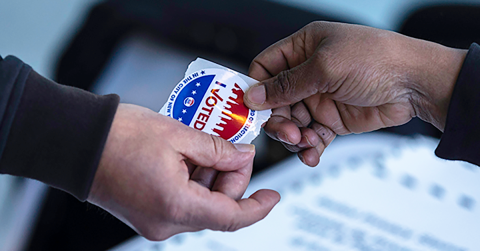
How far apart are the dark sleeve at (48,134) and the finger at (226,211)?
227mm

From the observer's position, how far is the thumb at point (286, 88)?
2.95ft

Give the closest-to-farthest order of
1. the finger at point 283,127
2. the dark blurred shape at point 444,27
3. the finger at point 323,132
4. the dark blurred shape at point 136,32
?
the finger at point 283,127 → the finger at point 323,132 → the dark blurred shape at point 136,32 → the dark blurred shape at point 444,27

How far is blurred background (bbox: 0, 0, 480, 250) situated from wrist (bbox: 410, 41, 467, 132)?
651 mm

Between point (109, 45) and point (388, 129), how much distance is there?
51.7 inches

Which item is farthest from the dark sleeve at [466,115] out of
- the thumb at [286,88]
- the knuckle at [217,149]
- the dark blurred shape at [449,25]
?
the dark blurred shape at [449,25]

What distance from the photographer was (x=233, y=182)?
2.61 ft

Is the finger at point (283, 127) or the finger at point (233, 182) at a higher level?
the finger at point (283, 127)

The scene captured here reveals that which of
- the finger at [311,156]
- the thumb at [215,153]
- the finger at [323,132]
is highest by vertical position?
the finger at [323,132]

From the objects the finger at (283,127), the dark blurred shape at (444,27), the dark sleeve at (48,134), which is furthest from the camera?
the dark blurred shape at (444,27)

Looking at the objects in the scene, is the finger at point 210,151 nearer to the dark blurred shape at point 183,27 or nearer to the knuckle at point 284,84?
the knuckle at point 284,84

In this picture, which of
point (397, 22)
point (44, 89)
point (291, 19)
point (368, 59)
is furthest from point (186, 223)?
point (397, 22)

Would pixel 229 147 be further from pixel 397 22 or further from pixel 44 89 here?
pixel 397 22

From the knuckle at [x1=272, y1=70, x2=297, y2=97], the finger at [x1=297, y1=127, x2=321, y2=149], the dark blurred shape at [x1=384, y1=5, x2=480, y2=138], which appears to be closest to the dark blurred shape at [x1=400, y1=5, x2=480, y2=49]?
the dark blurred shape at [x1=384, y1=5, x2=480, y2=138]

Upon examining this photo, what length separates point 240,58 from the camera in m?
1.48
